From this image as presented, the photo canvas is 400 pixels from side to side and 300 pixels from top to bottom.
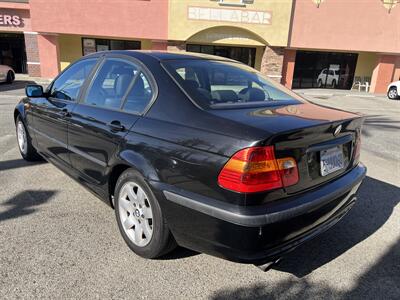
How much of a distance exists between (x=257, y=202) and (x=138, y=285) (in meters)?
1.13

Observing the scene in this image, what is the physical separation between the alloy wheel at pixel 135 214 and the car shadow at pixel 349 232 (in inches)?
43.4

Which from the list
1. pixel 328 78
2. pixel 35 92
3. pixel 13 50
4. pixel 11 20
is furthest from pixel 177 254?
pixel 13 50

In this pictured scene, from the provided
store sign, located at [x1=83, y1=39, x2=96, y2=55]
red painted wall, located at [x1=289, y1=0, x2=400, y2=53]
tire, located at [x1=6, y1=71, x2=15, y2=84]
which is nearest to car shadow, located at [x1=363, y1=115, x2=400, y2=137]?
red painted wall, located at [x1=289, y1=0, x2=400, y2=53]

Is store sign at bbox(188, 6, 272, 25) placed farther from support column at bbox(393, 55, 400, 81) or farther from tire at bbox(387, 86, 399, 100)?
support column at bbox(393, 55, 400, 81)

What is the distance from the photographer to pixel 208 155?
2.24 metres

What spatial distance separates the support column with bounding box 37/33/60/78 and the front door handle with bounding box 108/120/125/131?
733 inches

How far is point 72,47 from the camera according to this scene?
2166cm

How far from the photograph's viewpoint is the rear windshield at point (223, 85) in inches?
107

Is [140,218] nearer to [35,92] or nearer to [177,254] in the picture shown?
[177,254]

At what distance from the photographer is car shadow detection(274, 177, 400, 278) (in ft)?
9.46

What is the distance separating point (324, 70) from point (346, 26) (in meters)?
4.47

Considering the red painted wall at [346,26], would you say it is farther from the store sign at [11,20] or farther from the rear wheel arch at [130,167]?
the rear wheel arch at [130,167]

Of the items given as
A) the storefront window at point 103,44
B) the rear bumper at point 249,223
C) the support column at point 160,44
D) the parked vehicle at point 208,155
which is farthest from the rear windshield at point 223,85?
the storefront window at point 103,44

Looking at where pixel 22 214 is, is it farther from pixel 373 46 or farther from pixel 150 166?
pixel 373 46
